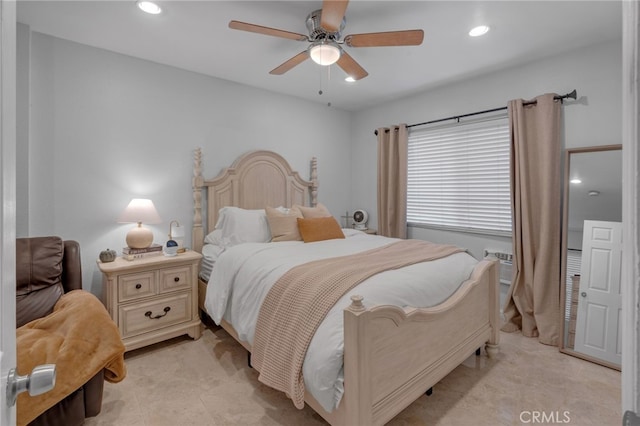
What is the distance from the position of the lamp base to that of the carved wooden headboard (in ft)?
1.73

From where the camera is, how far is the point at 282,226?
310cm

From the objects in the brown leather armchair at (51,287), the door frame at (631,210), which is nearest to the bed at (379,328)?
the brown leather armchair at (51,287)

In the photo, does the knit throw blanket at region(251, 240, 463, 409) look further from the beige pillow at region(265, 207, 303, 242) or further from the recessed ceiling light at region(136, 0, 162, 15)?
the recessed ceiling light at region(136, 0, 162, 15)

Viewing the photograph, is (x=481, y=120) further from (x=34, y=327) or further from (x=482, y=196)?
(x=34, y=327)

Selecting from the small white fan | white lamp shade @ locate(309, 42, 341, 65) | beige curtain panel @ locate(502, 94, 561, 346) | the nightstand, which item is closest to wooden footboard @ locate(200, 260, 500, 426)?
beige curtain panel @ locate(502, 94, 561, 346)

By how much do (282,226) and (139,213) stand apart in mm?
1261

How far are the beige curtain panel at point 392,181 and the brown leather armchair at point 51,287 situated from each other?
3.23m

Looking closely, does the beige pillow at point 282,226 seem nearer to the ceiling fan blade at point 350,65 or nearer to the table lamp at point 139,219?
the table lamp at point 139,219

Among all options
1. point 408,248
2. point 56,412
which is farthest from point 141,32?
point 408,248

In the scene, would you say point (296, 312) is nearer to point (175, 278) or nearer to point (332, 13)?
point (175, 278)

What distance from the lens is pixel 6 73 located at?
0.52 meters

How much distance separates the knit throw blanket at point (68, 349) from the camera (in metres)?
1.38

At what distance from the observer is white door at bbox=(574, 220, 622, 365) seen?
2324 mm

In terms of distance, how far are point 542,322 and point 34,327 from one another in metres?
3.68
